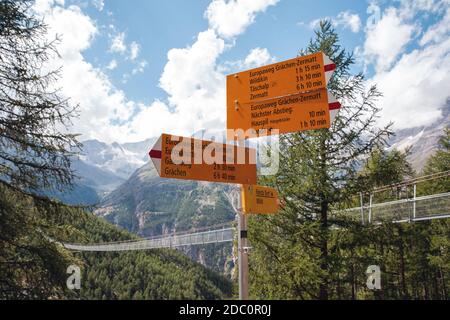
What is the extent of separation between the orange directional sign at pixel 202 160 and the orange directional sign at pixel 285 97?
309mm

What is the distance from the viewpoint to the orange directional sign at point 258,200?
11.5 ft

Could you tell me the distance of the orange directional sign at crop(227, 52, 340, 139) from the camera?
360cm

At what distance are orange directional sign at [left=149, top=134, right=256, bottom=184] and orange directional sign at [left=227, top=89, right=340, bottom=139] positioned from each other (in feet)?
1.05

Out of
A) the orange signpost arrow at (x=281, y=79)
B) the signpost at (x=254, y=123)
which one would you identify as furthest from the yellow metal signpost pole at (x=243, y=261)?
the orange signpost arrow at (x=281, y=79)

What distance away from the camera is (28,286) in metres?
→ 7.76

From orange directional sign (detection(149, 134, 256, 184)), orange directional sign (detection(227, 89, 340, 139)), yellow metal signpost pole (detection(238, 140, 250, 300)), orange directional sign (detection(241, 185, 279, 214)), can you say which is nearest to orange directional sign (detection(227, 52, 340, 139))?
orange directional sign (detection(227, 89, 340, 139))

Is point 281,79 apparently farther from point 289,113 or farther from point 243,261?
point 243,261

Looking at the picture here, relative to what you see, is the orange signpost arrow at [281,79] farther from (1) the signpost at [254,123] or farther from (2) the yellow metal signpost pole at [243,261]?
(2) the yellow metal signpost pole at [243,261]

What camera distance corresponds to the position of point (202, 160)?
353 cm

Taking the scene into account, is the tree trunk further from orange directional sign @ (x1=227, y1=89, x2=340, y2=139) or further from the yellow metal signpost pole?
orange directional sign @ (x1=227, y1=89, x2=340, y2=139)
